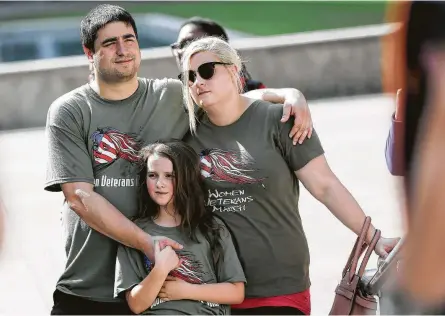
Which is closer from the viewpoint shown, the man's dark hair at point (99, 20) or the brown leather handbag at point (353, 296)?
the brown leather handbag at point (353, 296)

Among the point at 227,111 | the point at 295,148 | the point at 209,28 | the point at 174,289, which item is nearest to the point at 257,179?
the point at 295,148

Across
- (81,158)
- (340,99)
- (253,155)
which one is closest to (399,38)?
(253,155)

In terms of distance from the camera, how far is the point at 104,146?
4.07 metres

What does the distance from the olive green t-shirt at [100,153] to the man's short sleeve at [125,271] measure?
0.06m

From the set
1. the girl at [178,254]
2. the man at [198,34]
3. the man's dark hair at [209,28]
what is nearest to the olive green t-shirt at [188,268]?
the girl at [178,254]

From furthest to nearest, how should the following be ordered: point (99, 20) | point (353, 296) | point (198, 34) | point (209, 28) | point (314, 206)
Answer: point (314, 206) → point (209, 28) → point (198, 34) → point (99, 20) → point (353, 296)

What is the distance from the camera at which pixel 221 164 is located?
4.03 metres

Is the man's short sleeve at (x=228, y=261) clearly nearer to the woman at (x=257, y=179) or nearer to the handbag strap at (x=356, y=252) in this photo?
the woman at (x=257, y=179)

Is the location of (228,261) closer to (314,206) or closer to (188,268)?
(188,268)

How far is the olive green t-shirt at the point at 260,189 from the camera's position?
4.00m

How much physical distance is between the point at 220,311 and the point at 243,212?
1.28 ft

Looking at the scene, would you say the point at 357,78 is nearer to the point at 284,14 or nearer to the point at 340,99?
the point at 340,99

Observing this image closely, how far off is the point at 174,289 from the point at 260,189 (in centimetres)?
49

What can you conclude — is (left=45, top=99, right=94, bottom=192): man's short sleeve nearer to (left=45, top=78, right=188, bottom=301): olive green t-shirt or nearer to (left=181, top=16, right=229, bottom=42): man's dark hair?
(left=45, top=78, right=188, bottom=301): olive green t-shirt
